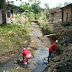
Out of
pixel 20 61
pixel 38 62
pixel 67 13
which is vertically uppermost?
pixel 67 13

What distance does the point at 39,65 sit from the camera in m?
16.2

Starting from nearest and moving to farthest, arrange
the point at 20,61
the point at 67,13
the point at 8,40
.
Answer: the point at 20,61 → the point at 8,40 → the point at 67,13

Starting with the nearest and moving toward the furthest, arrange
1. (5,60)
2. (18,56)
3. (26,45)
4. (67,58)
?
(67,58) → (5,60) → (18,56) → (26,45)

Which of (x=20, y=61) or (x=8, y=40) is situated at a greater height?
(x=8, y=40)

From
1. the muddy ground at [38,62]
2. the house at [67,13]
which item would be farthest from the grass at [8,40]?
the house at [67,13]

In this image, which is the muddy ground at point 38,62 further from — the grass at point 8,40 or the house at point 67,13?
the house at point 67,13

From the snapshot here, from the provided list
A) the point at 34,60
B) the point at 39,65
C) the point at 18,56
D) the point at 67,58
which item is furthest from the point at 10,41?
the point at 67,58

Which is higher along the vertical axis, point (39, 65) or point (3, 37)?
point (3, 37)

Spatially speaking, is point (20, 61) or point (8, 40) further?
point (8, 40)

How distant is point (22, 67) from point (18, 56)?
3.25 m

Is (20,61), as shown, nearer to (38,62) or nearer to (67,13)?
(38,62)

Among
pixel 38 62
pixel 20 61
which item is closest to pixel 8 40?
pixel 20 61

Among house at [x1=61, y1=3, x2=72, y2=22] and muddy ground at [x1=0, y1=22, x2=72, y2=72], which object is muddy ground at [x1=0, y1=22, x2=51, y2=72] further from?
house at [x1=61, y1=3, x2=72, y2=22]

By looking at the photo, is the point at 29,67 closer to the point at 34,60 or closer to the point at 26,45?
the point at 34,60
